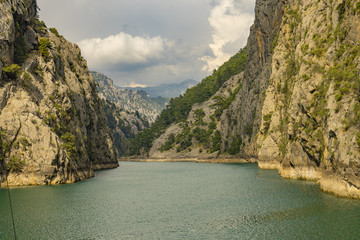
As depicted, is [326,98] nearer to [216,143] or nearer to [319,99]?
[319,99]

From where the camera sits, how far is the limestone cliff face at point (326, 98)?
41.5 m

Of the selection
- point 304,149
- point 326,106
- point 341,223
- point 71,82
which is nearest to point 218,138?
point 71,82

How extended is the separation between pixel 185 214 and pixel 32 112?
4558 cm

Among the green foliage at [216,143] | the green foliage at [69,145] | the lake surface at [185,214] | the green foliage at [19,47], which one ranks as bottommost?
the lake surface at [185,214]

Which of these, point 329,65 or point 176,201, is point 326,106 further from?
point 176,201

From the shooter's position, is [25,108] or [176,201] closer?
[176,201]

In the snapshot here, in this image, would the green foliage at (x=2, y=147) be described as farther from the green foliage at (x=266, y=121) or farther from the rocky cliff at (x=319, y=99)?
the green foliage at (x=266, y=121)

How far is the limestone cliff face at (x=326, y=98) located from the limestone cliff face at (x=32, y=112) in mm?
50306

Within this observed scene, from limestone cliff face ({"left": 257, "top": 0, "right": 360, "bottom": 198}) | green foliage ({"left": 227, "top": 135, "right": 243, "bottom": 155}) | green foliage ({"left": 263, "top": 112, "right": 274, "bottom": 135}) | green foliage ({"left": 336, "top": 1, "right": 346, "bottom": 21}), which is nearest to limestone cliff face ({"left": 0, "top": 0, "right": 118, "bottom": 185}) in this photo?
limestone cliff face ({"left": 257, "top": 0, "right": 360, "bottom": 198})

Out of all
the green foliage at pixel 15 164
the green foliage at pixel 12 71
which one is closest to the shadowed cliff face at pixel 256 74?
the green foliage at pixel 12 71

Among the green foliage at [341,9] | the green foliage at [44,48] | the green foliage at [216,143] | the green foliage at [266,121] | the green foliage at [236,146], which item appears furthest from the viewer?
the green foliage at [216,143]

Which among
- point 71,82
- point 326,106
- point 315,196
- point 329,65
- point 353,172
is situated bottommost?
point 315,196

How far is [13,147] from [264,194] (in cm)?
5003

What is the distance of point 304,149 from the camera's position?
195 feet
